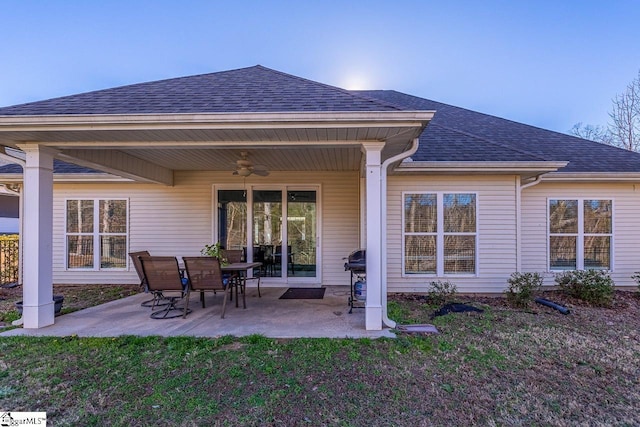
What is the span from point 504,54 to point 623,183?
8.12 m

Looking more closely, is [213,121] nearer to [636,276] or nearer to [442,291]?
[442,291]

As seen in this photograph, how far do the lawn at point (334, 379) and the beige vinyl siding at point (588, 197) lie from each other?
110 inches

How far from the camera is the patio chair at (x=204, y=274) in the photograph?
4844 mm

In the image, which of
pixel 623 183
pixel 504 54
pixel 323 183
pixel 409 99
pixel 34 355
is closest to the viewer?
pixel 34 355

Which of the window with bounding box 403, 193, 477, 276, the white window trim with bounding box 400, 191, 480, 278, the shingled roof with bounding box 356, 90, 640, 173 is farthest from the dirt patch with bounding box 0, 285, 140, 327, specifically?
the shingled roof with bounding box 356, 90, 640, 173

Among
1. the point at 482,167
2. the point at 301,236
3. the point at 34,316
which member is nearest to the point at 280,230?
the point at 301,236

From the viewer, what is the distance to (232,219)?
7891mm

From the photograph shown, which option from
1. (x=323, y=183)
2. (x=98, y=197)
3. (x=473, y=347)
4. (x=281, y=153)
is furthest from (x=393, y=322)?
(x=98, y=197)

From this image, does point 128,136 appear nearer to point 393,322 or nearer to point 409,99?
point 393,322

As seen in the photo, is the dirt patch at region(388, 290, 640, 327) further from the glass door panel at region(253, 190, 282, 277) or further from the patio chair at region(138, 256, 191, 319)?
the patio chair at region(138, 256, 191, 319)

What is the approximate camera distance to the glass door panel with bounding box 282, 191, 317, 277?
7.74m

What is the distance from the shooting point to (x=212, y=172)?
7891mm

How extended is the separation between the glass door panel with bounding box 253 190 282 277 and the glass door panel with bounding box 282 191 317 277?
23 cm

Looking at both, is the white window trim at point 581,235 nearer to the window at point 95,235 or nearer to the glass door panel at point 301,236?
the glass door panel at point 301,236
